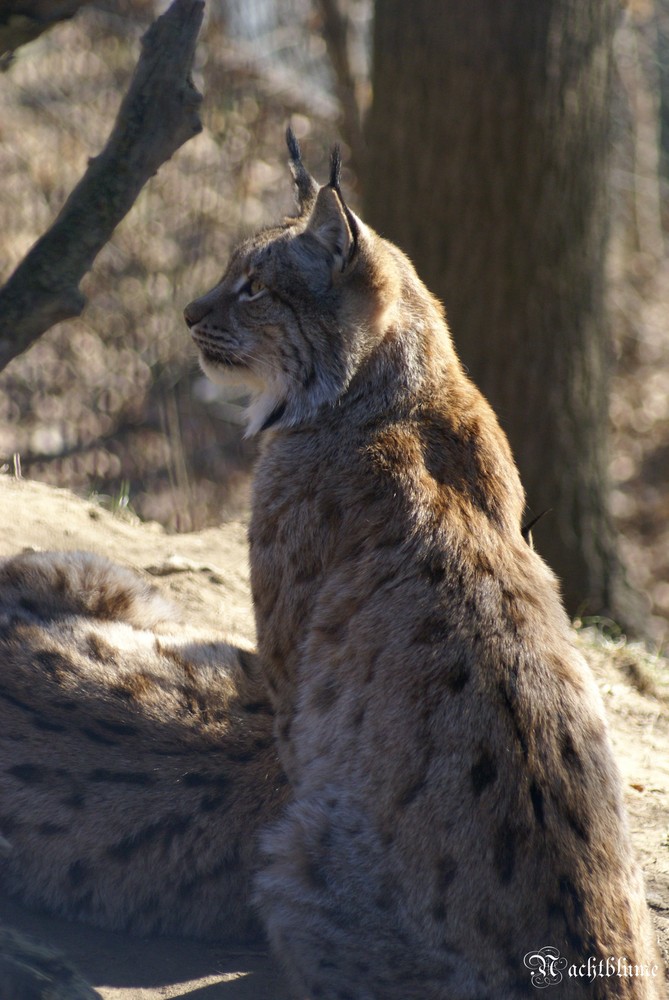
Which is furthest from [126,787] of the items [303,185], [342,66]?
[342,66]

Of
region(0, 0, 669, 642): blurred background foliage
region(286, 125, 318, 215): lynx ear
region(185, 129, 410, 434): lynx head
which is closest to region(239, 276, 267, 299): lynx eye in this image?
region(185, 129, 410, 434): lynx head

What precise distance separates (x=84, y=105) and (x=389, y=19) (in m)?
4.25

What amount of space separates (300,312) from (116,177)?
2.62 ft

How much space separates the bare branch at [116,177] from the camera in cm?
395

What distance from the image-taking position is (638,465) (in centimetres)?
1121

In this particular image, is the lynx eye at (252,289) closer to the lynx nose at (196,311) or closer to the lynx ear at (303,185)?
the lynx nose at (196,311)

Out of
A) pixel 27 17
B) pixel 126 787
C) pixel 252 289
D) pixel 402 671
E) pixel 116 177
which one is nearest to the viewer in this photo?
pixel 402 671

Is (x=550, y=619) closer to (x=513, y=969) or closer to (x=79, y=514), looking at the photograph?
(x=513, y=969)

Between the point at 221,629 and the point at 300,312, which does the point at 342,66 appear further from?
the point at 300,312

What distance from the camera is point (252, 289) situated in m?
4.20

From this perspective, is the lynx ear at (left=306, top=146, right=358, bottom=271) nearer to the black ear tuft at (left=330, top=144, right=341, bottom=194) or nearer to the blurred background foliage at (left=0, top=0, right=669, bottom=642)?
the black ear tuft at (left=330, top=144, right=341, bottom=194)

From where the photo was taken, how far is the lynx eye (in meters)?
4.17
